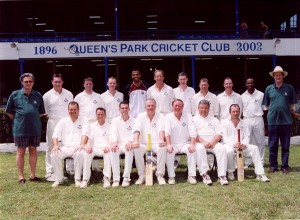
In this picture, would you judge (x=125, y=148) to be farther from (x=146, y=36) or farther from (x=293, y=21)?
(x=293, y=21)

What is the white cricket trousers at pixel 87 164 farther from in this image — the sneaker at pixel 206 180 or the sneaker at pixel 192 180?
the sneaker at pixel 206 180

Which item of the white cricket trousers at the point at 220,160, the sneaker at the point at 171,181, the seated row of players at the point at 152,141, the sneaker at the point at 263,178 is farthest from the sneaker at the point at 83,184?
the sneaker at the point at 263,178

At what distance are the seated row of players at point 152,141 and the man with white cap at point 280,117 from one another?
69 centimetres

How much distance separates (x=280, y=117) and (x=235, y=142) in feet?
3.55

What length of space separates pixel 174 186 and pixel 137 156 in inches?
32.5

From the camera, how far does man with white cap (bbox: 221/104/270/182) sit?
6.53 m

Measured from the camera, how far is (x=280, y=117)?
7.16 meters

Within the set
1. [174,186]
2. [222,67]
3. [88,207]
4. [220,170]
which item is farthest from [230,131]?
[222,67]

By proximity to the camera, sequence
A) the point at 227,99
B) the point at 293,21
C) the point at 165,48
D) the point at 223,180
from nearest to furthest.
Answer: the point at 223,180 < the point at 227,99 < the point at 165,48 < the point at 293,21

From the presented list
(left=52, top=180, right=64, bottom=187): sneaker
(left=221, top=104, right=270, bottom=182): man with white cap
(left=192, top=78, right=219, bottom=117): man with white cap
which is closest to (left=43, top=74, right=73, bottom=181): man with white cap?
(left=52, top=180, right=64, bottom=187): sneaker

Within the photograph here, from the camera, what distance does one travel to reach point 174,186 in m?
6.24

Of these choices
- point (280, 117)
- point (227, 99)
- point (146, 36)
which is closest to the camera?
point (280, 117)

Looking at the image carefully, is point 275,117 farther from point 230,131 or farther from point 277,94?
point 230,131

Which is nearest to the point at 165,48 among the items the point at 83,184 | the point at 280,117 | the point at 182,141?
the point at 280,117
